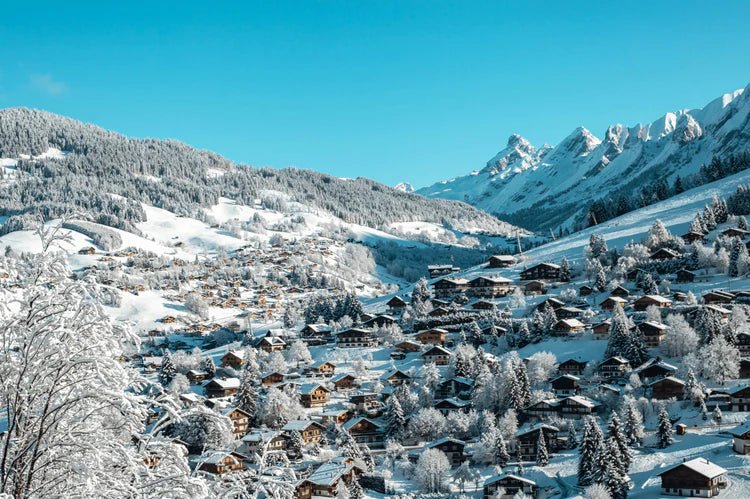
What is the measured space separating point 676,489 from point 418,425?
21.9 metres

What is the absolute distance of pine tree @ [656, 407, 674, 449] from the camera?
154ft

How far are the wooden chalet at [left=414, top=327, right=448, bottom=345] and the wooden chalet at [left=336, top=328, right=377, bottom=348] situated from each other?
6014 mm

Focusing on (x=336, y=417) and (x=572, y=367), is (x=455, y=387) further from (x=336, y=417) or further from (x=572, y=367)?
(x=336, y=417)

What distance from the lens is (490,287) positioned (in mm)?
92250

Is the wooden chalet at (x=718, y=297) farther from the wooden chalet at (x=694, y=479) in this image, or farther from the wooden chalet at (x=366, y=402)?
the wooden chalet at (x=366, y=402)

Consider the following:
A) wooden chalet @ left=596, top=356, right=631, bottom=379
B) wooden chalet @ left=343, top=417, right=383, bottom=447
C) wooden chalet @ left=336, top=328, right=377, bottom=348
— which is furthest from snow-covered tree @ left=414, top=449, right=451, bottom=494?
wooden chalet @ left=336, top=328, right=377, bottom=348

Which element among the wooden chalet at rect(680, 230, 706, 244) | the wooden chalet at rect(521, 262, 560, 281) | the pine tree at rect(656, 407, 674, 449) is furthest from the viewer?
the wooden chalet at rect(521, 262, 560, 281)

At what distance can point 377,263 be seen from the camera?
196750 mm

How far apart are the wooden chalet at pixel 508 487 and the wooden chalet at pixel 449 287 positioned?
169ft

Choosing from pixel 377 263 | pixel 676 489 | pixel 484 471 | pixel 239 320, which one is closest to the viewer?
pixel 676 489

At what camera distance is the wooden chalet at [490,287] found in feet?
302

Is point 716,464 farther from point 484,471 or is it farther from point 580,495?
point 484,471

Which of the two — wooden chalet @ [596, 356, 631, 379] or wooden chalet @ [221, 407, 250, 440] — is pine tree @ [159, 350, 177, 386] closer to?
wooden chalet @ [221, 407, 250, 440]

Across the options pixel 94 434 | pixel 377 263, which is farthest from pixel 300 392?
pixel 377 263
